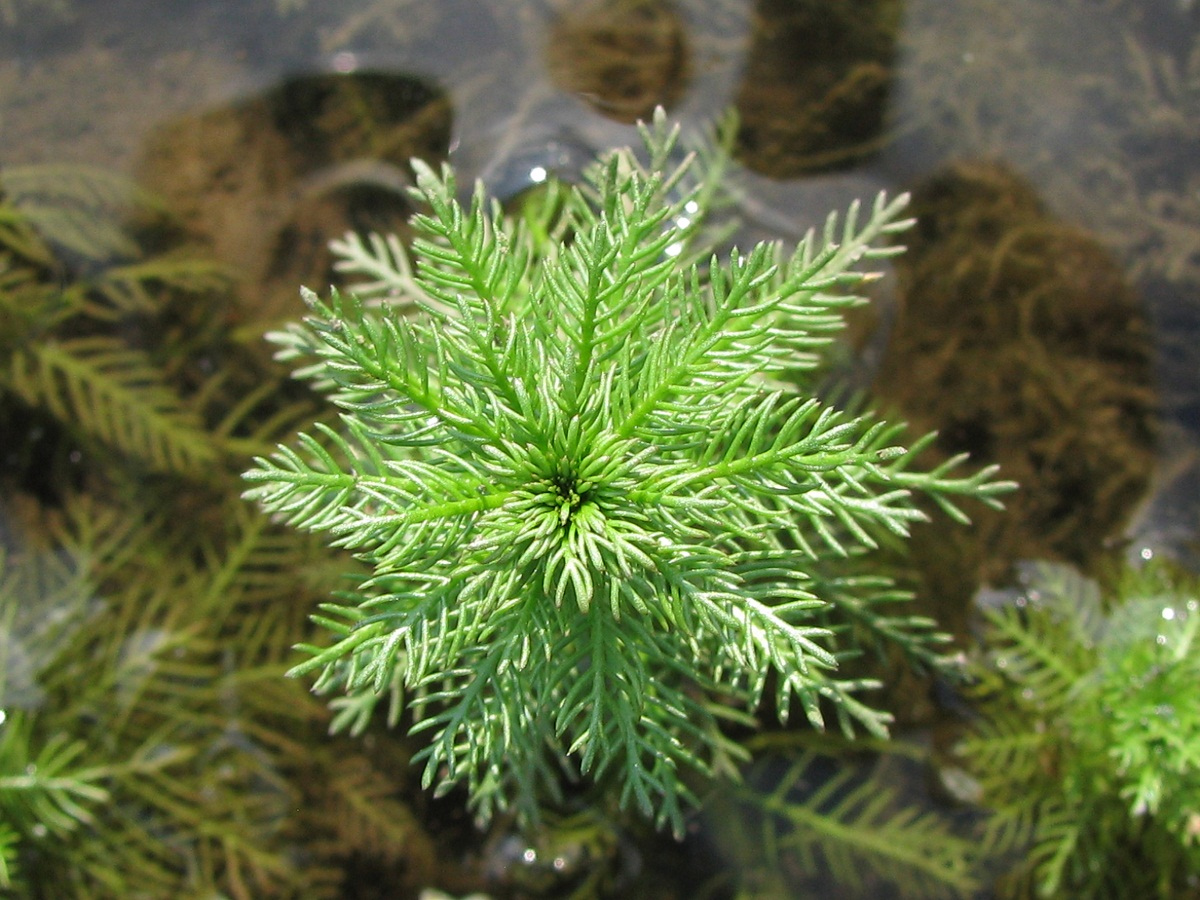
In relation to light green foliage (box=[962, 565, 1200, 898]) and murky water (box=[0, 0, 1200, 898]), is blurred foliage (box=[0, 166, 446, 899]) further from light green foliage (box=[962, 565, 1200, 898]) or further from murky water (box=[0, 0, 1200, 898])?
light green foliage (box=[962, 565, 1200, 898])

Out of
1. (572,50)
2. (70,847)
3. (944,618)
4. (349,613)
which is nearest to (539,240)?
(349,613)

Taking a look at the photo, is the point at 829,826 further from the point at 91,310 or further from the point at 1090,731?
the point at 91,310

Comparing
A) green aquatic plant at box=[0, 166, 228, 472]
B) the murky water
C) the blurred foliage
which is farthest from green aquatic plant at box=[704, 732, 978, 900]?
green aquatic plant at box=[0, 166, 228, 472]

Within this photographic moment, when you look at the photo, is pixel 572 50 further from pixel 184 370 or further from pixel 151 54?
pixel 184 370

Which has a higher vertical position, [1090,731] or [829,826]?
[1090,731]

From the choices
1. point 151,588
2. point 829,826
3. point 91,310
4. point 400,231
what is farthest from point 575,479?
point 91,310
